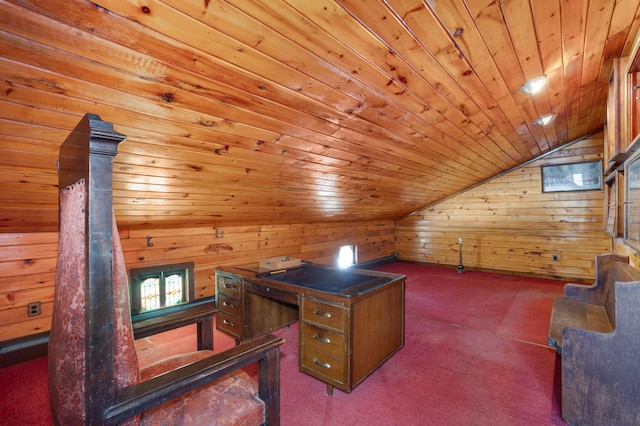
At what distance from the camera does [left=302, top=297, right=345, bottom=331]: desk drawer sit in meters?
1.86

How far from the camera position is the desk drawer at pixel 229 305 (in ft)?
8.46

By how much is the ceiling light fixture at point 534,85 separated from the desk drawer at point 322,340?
233 centimetres

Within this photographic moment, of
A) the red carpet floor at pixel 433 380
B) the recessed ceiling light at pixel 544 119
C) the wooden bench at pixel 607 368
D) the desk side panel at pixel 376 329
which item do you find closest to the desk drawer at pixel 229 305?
the red carpet floor at pixel 433 380

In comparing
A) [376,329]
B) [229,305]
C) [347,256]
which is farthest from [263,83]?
[347,256]

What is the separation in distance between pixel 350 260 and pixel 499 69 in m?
4.22

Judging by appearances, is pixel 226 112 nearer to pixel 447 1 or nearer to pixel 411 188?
pixel 447 1

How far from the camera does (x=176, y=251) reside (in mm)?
3197

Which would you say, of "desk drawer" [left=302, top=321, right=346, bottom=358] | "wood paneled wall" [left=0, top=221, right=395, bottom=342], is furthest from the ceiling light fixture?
"wood paneled wall" [left=0, top=221, right=395, bottom=342]

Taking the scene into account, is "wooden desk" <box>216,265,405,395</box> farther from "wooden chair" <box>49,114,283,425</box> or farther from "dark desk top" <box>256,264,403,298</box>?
"wooden chair" <box>49,114,283,425</box>

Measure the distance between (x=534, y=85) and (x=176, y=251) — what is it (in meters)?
3.66

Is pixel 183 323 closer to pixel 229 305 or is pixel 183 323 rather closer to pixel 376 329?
pixel 229 305

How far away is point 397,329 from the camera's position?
2396 millimetres

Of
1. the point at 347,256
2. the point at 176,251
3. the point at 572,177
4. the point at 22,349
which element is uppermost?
the point at 572,177

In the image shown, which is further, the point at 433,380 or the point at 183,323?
the point at 433,380
